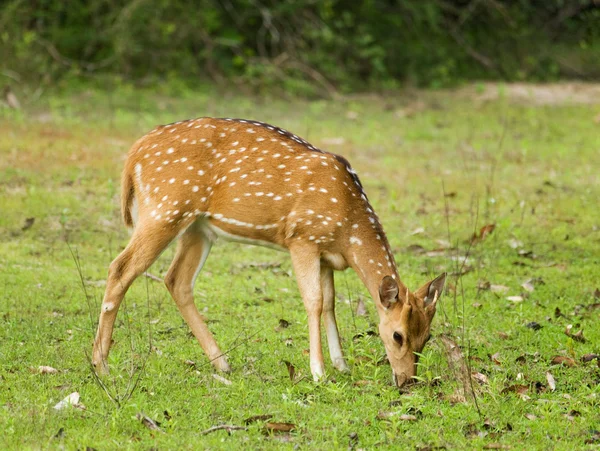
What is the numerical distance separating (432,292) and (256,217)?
4.12ft

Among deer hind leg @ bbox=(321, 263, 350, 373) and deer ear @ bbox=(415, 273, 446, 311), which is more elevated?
deer ear @ bbox=(415, 273, 446, 311)

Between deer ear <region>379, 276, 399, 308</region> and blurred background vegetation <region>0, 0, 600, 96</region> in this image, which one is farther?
blurred background vegetation <region>0, 0, 600, 96</region>

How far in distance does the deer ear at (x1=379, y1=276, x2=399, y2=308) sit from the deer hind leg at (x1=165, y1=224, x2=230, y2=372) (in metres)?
1.29

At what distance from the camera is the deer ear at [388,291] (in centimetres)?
606

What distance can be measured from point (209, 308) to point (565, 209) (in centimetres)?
495

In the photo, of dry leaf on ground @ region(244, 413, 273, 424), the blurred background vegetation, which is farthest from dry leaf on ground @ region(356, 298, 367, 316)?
the blurred background vegetation

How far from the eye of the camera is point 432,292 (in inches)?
243

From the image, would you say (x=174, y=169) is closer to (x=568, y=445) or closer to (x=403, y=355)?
(x=403, y=355)

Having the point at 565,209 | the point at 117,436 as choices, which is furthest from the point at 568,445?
the point at 565,209

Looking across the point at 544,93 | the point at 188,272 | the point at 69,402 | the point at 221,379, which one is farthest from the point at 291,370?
the point at 544,93

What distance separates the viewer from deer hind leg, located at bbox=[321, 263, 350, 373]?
6535 mm

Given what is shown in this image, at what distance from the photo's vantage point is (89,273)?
8.50 meters

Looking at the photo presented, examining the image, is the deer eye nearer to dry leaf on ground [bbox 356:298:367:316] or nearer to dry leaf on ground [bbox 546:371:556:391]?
dry leaf on ground [bbox 546:371:556:391]

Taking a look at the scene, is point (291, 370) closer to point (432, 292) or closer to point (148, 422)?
point (432, 292)
